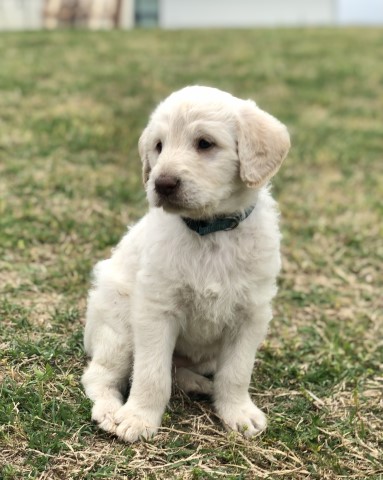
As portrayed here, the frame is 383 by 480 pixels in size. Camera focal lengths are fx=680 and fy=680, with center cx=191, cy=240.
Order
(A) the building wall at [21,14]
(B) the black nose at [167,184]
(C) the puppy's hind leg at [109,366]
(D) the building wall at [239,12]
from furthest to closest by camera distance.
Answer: (D) the building wall at [239,12] → (A) the building wall at [21,14] → (C) the puppy's hind leg at [109,366] → (B) the black nose at [167,184]

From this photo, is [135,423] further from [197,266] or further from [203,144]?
[203,144]

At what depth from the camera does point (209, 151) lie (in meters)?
3.54

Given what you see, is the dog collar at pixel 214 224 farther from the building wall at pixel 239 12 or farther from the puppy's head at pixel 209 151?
the building wall at pixel 239 12

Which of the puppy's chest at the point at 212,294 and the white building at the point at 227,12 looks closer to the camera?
the puppy's chest at the point at 212,294

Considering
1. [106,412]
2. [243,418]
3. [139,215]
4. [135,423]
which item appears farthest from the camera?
[139,215]

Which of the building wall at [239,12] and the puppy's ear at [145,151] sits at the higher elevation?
the puppy's ear at [145,151]

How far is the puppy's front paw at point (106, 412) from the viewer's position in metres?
3.55

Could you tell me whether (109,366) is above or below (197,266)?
below

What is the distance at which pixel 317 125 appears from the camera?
10.7m

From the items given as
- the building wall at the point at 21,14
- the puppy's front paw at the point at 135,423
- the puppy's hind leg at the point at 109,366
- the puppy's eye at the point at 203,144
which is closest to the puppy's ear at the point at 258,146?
the puppy's eye at the point at 203,144

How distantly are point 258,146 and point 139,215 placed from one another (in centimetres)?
350

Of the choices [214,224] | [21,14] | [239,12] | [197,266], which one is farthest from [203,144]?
[239,12]

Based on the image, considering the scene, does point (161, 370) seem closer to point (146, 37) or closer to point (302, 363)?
point (302, 363)

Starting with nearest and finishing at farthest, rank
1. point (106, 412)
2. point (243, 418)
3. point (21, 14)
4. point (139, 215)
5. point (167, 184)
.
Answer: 1. point (167, 184)
2. point (106, 412)
3. point (243, 418)
4. point (139, 215)
5. point (21, 14)
